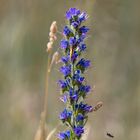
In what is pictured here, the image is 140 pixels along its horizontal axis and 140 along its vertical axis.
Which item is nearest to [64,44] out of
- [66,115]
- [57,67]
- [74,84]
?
[74,84]

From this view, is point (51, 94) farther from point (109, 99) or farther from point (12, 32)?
point (12, 32)

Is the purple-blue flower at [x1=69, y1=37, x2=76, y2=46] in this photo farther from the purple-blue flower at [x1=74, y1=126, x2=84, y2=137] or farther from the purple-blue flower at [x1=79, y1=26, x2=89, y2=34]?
the purple-blue flower at [x1=74, y1=126, x2=84, y2=137]

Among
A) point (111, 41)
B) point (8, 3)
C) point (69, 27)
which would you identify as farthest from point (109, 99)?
point (69, 27)

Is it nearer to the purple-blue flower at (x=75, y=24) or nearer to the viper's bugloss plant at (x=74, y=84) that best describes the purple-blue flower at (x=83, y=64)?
the viper's bugloss plant at (x=74, y=84)

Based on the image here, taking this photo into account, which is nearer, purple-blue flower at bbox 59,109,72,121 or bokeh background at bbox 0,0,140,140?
purple-blue flower at bbox 59,109,72,121

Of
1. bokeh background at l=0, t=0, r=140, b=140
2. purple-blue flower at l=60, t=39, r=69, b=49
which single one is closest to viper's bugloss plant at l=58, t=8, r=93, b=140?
purple-blue flower at l=60, t=39, r=69, b=49

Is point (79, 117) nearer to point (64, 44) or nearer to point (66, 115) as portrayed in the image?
point (66, 115)
